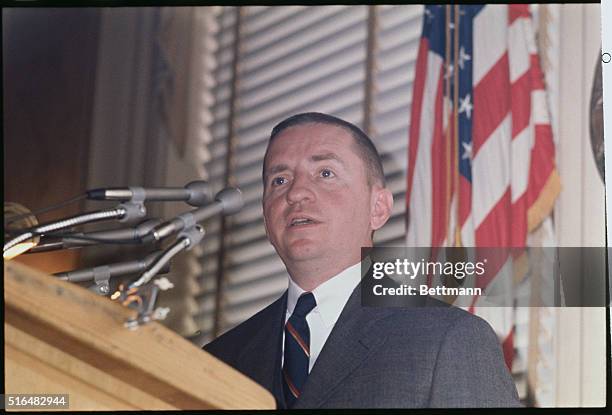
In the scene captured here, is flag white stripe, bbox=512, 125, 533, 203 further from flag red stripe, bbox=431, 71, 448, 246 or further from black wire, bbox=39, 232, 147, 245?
black wire, bbox=39, 232, 147, 245

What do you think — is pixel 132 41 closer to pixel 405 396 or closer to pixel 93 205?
pixel 93 205

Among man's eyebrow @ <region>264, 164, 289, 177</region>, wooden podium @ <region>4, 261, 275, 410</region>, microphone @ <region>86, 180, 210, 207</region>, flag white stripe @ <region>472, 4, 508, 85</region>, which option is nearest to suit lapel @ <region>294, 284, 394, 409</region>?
man's eyebrow @ <region>264, 164, 289, 177</region>

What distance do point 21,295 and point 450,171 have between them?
1.76m

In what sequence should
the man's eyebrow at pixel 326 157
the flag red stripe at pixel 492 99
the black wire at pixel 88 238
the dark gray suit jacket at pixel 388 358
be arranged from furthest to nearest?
1. the flag red stripe at pixel 492 99
2. the man's eyebrow at pixel 326 157
3. the dark gray suit jacket at pixel 388 358
4. the black wire at pixel 88 238

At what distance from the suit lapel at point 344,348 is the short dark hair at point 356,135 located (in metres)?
0.34

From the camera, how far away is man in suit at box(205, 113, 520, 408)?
252 centimetres

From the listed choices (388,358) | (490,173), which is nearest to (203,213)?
(388,358)

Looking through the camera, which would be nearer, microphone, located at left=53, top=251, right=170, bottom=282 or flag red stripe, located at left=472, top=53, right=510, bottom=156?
microphone, located at left=53, top=251, right=170, bottom=282

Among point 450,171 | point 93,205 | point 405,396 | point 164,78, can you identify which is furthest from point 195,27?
point 405,396

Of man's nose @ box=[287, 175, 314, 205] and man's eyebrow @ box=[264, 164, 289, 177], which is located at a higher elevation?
man's eyebrow @ box=[264, 164, 289, 177]

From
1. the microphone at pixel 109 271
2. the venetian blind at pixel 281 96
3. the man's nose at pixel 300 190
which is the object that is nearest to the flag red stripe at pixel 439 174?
the venetian blind at pixel 281 96

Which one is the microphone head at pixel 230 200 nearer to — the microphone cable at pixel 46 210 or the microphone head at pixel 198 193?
the microphone head at pixel 198 193

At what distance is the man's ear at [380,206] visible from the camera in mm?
2680

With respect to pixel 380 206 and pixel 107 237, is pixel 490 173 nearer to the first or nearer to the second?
pixel 380 206
